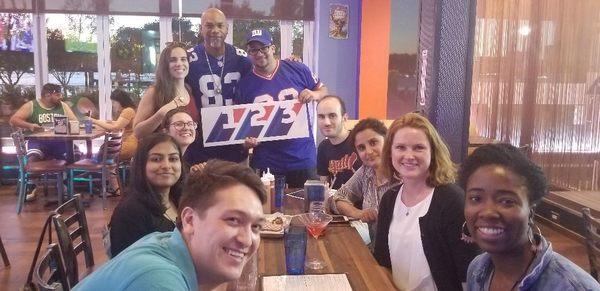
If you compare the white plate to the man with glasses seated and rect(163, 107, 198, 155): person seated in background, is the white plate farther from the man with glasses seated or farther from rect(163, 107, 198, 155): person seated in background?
the man with glasses seated

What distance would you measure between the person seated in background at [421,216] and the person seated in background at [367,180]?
1.23 feet

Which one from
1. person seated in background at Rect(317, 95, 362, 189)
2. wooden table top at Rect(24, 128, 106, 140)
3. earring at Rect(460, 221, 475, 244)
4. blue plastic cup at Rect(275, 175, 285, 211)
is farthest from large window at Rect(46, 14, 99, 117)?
earring at Rect(460, 221, 475, 244)

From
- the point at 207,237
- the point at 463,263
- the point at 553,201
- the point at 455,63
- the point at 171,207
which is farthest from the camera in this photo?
the point at 553,201

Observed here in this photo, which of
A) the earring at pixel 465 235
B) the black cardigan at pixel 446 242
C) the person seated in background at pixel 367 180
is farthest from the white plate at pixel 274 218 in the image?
the earring at pixel 465 235

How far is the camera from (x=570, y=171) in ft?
18.6

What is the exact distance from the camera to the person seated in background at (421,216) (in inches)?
82.0

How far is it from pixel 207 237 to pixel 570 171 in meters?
5.33

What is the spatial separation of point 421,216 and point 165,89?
1.82 m

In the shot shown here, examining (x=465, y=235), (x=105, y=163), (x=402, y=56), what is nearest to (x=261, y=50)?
(x=465, y=235)

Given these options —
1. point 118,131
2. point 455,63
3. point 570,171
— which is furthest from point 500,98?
point 118,131

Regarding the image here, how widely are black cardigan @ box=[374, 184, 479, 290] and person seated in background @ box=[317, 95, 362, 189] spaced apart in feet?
4.38

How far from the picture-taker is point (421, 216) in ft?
7.15

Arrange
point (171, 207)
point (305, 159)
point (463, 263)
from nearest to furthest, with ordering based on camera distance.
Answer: point (463, 263), point (171, 207), point (305, 159)

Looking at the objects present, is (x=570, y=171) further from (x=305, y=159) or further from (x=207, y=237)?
(x=207, y=237)
